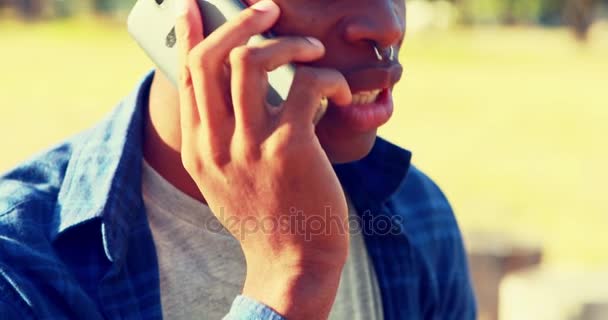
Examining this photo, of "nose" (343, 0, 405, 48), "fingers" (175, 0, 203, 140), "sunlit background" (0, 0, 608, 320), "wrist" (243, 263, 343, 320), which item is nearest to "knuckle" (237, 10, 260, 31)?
"fingers" (175, 0, 203, 140)

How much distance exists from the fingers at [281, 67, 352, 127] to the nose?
15cm

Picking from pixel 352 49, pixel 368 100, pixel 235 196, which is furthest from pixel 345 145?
pixel 235 196

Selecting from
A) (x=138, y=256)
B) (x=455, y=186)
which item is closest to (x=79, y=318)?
(x=138, y=256)

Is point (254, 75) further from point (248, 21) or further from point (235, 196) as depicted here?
point (235, 196)

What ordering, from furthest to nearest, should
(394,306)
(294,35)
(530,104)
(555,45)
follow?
(555,45), (530,104), (394,306), (294,35)

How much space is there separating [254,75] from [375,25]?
34 centimetres

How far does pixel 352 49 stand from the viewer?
1975 millimetres

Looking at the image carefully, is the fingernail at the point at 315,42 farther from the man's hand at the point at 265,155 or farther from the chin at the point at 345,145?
the chin at the point at 345,145

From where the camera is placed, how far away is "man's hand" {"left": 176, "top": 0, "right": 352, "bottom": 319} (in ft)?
5.90

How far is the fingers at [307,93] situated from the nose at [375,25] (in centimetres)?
15

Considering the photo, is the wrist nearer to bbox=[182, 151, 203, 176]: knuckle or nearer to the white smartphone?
bbox=[182, 151, 203, 176]: knuckle

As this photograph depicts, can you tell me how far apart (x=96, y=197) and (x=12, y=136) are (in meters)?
11.1

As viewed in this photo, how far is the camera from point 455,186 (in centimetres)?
1043

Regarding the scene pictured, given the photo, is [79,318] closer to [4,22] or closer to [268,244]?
[268,244]
